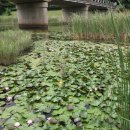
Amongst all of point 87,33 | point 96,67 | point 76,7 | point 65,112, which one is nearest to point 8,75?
point 96,67

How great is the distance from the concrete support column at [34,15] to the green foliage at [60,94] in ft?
51.0

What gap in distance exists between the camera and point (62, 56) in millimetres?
8000

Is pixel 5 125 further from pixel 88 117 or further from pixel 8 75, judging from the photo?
pixel 8 75

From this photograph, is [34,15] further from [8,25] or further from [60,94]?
[60,94]

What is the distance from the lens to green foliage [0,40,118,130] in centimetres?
371

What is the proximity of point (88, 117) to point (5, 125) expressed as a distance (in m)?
1.11

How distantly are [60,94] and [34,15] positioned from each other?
18.9 meters

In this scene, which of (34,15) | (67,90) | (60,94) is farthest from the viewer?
(34,15)

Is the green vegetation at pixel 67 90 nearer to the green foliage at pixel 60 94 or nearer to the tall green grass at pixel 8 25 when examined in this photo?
the green foliage at pixel 60 94

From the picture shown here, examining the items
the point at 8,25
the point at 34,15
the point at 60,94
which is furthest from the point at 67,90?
the point at 8,25

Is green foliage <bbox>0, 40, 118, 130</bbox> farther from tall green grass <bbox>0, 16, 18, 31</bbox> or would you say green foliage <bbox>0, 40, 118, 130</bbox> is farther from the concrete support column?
Result: the concrete support column

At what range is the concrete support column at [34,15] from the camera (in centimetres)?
2283

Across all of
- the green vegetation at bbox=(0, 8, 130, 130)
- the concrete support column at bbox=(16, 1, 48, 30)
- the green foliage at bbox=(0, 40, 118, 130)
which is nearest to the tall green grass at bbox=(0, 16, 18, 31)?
the concrete support column at bbox=(16, 1, 48, 30)

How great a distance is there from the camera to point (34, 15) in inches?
906
